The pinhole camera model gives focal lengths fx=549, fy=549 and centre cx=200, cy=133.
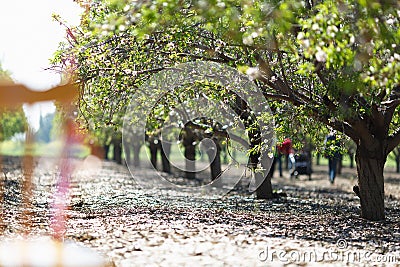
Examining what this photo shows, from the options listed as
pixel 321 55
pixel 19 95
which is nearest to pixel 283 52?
pixel 321 55

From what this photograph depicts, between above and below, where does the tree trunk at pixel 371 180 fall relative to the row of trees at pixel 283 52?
below

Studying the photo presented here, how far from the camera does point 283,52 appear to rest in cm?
973

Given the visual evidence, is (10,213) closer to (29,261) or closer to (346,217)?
(29,261)

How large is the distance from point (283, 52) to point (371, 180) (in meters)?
3.19

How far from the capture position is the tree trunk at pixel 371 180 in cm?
1070

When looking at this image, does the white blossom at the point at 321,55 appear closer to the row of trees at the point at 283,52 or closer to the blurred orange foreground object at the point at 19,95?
the row of trees at the point at 283,52

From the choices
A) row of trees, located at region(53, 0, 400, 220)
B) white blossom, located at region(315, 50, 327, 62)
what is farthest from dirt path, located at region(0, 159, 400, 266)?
white blossom, located at region(315, 50, 327, 62)

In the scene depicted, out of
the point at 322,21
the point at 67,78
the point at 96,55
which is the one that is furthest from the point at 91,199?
the point at 322,21

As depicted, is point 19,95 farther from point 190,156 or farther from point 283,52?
point 190,156

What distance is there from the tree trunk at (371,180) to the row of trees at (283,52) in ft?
0.06

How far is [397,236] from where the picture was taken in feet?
30.5

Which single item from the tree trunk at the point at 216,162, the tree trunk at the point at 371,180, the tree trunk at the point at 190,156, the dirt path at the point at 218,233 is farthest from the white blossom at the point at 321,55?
the tree trunk at the point at 190,156

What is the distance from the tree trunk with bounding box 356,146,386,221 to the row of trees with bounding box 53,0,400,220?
0.06 feet

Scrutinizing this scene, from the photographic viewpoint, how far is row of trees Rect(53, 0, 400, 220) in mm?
7195
